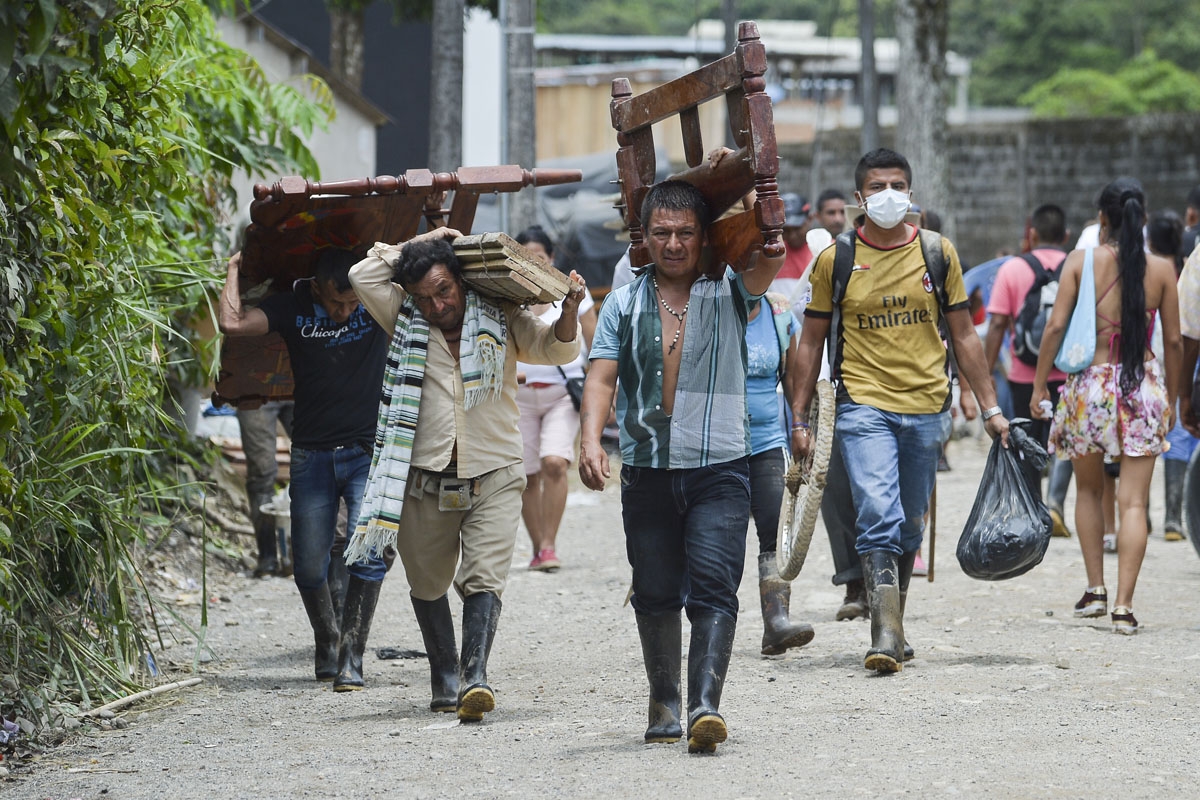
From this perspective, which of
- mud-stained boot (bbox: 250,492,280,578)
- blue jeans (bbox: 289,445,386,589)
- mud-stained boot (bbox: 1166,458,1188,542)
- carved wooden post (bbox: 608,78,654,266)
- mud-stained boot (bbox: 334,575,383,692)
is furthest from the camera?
mud-stained boot (bbox: 1166,458,1188,542)

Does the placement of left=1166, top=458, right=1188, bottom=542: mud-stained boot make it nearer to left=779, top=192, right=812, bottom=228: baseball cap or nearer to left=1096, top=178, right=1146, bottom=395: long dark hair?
left=779, top=192, right=812, bottom=228: baseball cap

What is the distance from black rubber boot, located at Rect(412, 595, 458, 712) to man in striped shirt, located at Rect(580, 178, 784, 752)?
3.46 feet

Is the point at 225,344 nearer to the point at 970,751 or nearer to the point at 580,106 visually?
the point at 970,751

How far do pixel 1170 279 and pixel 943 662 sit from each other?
2.23 meters

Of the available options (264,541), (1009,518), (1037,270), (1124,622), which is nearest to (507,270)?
(1009,518)

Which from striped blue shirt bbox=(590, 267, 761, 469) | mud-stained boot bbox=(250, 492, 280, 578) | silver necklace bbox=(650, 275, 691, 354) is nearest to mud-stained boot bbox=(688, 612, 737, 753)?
striped blue shirt bbox=(590, 267, 761, 469)

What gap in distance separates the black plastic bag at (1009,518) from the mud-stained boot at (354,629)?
240cm

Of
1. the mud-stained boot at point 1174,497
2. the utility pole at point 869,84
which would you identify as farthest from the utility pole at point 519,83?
the utility pole at point 869,84

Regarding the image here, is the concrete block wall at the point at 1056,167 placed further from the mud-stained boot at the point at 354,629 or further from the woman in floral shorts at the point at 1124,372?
the mud-stained boot at the point at 354,629

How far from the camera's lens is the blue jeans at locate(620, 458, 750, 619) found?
196 inches

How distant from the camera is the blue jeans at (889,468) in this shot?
248 inches

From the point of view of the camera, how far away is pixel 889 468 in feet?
20.8

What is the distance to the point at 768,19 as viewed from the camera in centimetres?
5931

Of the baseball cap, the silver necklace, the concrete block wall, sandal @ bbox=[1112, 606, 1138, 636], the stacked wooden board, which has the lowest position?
sandal @ bbox=[1112, 606, 1138, 636]
